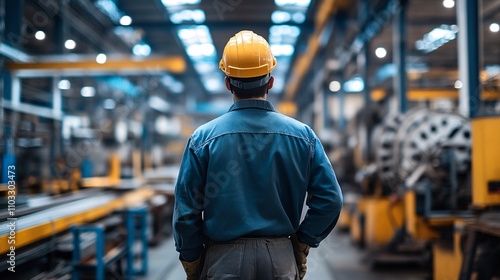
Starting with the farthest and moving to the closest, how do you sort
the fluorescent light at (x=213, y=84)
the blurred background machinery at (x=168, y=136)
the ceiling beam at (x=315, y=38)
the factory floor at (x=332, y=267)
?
the fluorescent light at (x=213, y=84) < the ceiling beam at (x=315, y=38) < the factory floor at (x=332, y=267) < the blurred background machinery at (x=168, y=136)

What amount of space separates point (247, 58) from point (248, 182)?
0.49m

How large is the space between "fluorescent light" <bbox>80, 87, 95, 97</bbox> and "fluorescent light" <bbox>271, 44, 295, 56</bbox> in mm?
4834

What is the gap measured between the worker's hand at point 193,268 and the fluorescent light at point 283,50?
33.6 feet

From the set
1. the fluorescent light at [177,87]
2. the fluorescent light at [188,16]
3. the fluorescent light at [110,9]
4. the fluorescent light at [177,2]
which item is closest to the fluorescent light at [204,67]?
the fluorescent light at [177,87]

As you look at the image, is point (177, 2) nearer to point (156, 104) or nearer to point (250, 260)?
point (156, 104)

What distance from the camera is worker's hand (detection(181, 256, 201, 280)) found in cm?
181

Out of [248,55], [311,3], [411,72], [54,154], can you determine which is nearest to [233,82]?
[248,55]

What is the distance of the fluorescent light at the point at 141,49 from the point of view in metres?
10.6

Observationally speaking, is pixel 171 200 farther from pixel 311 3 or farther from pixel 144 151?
pixel 311 3

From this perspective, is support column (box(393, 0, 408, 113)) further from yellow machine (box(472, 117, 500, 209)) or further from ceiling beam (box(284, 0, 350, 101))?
yellow machine (box(472, 117, 500, 209))

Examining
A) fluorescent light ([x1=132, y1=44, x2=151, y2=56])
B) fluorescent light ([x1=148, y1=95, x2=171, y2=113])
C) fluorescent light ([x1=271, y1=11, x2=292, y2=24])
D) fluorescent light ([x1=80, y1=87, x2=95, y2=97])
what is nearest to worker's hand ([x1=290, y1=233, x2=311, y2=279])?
fluorescent light ([x1=271, y1=11, x2=292, y2=24])

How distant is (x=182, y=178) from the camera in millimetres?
1729

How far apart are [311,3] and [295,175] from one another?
773 cm

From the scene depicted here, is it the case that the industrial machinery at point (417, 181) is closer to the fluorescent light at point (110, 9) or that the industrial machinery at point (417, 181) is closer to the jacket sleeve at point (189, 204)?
the jacket sleeve at point (189, 204)
